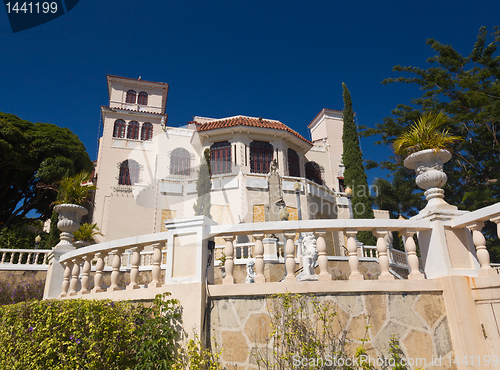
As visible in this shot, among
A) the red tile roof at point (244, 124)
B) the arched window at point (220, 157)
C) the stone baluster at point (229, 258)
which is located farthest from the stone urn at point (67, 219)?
the red tile roof at point (244, 124)

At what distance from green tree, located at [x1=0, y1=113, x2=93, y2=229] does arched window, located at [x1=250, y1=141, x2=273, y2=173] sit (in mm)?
12757

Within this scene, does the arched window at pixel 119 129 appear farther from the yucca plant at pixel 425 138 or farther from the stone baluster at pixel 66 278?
the yucca plant at pixel 425 138

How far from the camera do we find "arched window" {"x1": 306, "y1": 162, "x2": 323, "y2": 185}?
30.9 metres

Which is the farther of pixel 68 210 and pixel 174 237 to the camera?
pixel 68 210

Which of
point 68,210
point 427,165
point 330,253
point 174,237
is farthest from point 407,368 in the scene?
point 330,253

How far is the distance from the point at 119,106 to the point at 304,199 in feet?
66.7

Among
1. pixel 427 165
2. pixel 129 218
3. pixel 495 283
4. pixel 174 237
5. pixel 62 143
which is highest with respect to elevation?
pixel 62 143

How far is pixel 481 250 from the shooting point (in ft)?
14.3

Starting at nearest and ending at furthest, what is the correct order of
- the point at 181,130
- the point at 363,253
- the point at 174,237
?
the point at 174,237 < the point at 363,253 < the point at 181,130

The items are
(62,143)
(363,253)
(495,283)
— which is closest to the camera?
(495,283)

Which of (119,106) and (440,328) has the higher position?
(119,106)

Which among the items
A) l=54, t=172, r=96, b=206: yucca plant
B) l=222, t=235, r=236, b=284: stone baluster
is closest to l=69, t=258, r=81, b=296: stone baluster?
l=54, t=172, r=96, b=206: yucca plant

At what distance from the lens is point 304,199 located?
22.6 metres

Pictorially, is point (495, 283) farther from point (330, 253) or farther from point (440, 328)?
point (330, 253)
